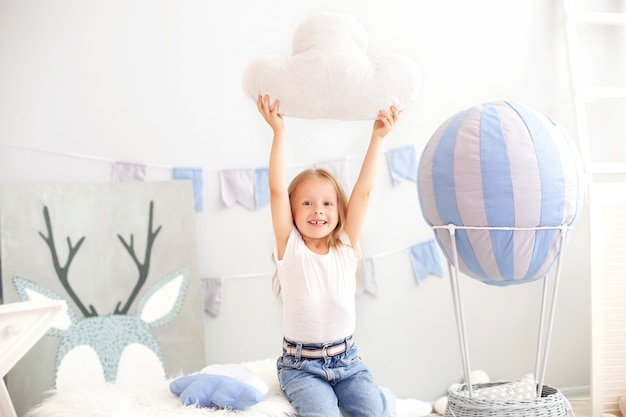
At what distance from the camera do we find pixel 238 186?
2.71 m

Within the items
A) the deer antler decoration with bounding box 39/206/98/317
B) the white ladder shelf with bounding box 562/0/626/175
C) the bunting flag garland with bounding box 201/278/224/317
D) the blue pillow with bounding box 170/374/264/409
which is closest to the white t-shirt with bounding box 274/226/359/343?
the blue pillow with bounding box 170/374/264/409

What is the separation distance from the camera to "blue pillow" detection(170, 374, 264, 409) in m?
1.76

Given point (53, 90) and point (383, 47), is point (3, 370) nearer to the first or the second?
point (53, 90)

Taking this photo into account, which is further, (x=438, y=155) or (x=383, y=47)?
(x=383, y=47)

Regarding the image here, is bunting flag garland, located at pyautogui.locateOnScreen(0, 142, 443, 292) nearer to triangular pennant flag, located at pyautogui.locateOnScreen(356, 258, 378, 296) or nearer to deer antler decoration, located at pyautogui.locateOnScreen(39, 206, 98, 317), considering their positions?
triangular pennant flag, located at pyautogui.locateOnScreen(356, 258, 378, 296)

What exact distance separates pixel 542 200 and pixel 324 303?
62 cm

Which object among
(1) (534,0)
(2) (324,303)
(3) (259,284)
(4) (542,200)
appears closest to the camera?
(4) (542,200)

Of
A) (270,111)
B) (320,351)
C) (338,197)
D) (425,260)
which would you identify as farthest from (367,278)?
(270,111)

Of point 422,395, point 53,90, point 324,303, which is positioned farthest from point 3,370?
point 422,395

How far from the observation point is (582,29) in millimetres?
3094

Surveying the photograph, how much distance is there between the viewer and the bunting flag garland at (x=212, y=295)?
268 centimetres

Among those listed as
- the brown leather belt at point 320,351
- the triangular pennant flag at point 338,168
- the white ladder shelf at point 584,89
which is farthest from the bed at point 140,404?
the white ladder shelf at point 584,89

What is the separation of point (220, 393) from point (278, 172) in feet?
1.93

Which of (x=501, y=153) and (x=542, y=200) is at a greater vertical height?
(x=501, y=153)
